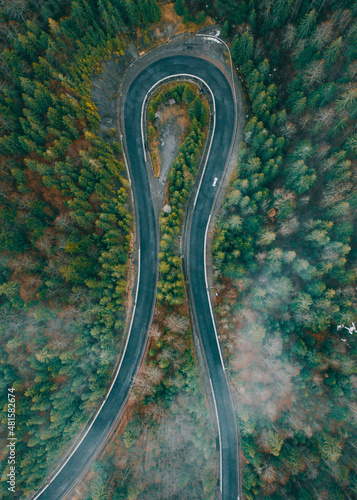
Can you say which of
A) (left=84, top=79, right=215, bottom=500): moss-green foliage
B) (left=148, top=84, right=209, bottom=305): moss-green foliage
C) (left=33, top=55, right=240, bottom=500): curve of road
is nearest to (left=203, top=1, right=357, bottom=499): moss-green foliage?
(left=33, top=55, right=240, bottom=500): curve of road

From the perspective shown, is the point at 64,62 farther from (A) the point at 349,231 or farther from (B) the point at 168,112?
(A) the point at 349,231

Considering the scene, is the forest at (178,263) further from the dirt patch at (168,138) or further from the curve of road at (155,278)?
the dirt patch at (168,138)

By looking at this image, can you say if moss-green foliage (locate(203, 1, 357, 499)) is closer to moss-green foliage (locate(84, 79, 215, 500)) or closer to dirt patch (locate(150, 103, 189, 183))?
moss-green foliage (locate(84, 79, 215, 500))

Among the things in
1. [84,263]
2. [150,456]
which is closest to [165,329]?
[84,263]

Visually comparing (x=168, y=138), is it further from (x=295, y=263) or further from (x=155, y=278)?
(x=295, y=263)

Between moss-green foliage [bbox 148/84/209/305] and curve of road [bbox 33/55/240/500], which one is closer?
curve of road [bbox 33/55/240/500]

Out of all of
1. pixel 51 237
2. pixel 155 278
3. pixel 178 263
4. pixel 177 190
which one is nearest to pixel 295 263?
pixel 178 263

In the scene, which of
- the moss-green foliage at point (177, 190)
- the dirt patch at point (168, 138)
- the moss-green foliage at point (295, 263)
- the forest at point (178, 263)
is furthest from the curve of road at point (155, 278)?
the moss-green foliage at point (295, 263)
